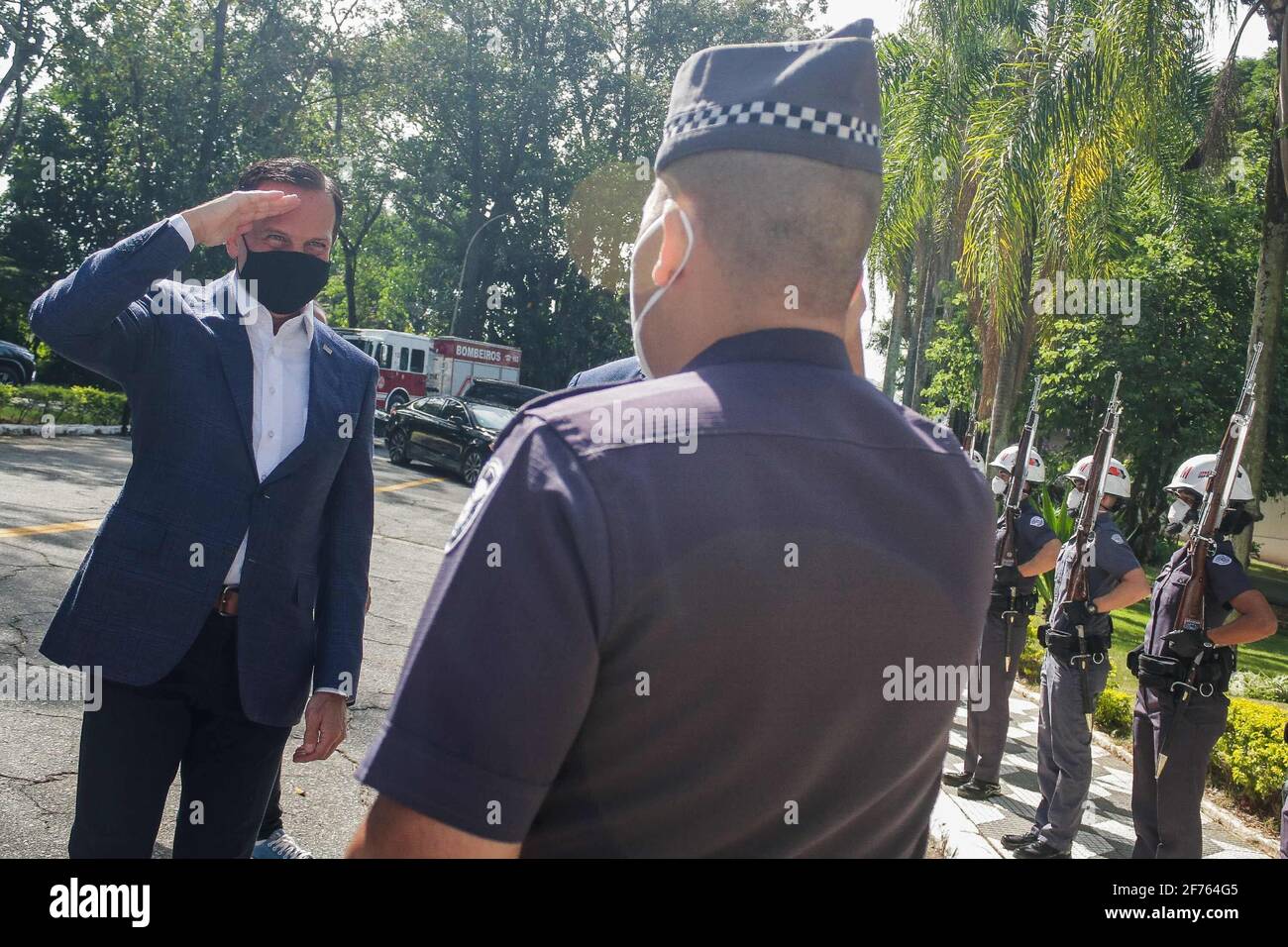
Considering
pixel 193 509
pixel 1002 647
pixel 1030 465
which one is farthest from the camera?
pixel 1030 465

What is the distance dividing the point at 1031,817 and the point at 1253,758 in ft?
5.61

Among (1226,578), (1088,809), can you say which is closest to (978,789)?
(1088,809)

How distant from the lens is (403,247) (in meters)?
38.8

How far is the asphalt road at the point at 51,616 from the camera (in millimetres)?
4168

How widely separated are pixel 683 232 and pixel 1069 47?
11.2 meters

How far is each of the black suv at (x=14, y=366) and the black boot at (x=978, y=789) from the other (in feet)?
71.6

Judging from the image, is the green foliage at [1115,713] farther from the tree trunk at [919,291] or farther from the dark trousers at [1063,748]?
the tree trunk at [919,291]

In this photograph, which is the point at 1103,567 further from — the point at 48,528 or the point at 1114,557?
the point at 48,528

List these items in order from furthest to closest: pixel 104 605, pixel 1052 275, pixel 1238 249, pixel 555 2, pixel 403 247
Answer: pixel 403 247, pixel 555 2, pixel 1238 249, pixel 1052 275, pixel 104 605

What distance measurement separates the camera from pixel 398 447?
21516mm

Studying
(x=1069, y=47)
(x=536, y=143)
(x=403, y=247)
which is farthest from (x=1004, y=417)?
A: (x=403, y=247)

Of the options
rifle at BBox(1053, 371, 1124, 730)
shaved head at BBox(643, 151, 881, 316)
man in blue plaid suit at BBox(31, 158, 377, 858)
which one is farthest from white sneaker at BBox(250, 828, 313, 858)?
rifle at BBox(1053, 371, 1124, 730)

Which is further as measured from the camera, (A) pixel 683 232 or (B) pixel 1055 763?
(B) pixel 1055 763
